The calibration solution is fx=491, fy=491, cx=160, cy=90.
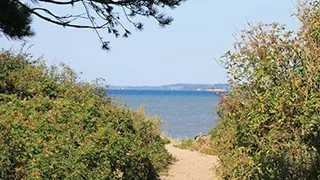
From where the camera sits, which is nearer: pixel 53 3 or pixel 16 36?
pixel 53 3

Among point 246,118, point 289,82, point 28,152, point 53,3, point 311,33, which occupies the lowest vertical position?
point 28,152

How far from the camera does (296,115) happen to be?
4742 millimetres

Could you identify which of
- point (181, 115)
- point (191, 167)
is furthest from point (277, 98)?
point (181, 115)

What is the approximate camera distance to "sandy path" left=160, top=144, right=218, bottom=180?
27.1 feet

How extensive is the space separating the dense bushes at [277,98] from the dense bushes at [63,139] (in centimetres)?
138

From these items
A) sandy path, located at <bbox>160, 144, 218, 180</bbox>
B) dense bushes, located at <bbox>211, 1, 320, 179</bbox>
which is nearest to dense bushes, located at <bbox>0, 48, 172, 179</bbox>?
sandy path, located at <bbox>160, 144, 218, 180</bbox>

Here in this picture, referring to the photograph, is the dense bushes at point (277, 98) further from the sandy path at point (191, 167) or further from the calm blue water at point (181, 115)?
the sandy path at point (191, 167)

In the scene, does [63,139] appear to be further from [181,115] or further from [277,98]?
[181,115]

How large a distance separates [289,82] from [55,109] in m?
3.06

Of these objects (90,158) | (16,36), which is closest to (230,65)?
(90,158)

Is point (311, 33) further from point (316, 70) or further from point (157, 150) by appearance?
point (157, 150)

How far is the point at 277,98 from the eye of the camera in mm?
4785

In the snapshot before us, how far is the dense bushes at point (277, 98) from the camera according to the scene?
4.76m

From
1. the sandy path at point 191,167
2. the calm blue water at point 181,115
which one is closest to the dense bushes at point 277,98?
the calm blue water at point 181,115
